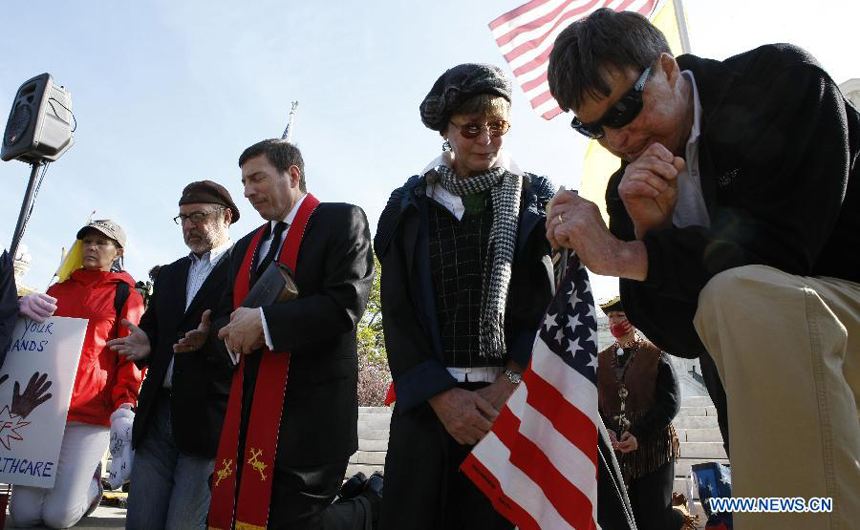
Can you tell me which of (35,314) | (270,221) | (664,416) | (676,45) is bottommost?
(664,416)

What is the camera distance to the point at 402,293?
262cm

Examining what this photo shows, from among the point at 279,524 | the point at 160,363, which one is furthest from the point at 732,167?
the point at 160,363

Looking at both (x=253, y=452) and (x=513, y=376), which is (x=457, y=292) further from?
Result: (x=253, y=452)

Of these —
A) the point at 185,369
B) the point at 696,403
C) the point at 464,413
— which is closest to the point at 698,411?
the point at 696,403

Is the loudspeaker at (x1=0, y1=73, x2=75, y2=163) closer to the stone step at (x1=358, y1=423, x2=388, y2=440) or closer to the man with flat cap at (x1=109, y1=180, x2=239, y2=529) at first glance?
the man with flat cap at (x1=109, y1=180, x2=239, y2=529)

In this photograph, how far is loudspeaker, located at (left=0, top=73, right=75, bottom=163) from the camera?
4.92 m

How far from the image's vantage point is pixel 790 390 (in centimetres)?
124

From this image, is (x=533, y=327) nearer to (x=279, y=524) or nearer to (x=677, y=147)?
(x=677, y=147)

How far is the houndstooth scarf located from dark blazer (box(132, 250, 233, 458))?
161 cm

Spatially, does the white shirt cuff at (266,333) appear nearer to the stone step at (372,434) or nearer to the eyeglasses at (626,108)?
the eyeglasses at (626,108)

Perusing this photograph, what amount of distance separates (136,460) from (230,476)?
3.65ft

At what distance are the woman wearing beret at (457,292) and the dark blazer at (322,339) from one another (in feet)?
1.60

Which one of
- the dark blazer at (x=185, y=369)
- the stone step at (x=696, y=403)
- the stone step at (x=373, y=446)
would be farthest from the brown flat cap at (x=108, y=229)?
the stone step at (x=696, y=403)

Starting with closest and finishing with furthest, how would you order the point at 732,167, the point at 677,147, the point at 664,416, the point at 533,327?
1. the point at 732,167
2. the point at 677,147
3. the point at 533,327
4. the point at 664,416
